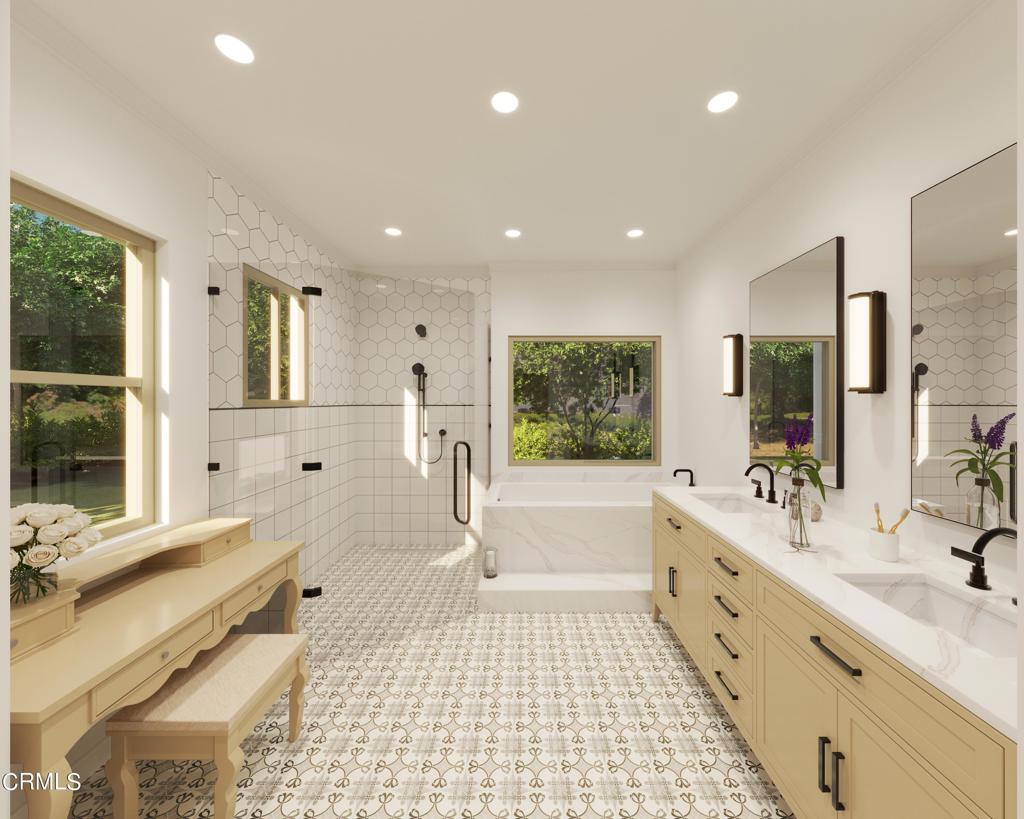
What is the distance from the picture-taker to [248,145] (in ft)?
7.97

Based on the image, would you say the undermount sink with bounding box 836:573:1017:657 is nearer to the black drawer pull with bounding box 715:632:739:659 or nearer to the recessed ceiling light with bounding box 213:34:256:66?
the black drawer pull with bounding box 715:632:739:659

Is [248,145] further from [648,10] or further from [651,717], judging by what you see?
[651,717]

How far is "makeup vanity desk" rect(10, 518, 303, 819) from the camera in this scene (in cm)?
113

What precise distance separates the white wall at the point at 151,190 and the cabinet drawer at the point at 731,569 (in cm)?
245

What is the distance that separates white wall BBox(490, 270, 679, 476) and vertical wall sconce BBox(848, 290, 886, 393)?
2557 mm

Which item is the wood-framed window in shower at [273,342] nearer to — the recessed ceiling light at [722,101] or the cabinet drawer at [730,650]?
the recessed ceiling light at [722,101]

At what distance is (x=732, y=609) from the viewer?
76.1 inches

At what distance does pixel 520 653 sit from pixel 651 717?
0.80m

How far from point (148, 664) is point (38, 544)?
0.47 m

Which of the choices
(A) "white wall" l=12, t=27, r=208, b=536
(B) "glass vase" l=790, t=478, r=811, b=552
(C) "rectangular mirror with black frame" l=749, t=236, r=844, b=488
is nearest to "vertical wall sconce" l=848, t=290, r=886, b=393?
(C) "rectangular mirror with black frame" l=749, t=236, r=844, b=488

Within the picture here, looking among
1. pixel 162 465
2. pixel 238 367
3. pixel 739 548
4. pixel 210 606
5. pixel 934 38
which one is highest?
pixel 934 38

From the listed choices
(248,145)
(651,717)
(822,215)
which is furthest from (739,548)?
(248,145)

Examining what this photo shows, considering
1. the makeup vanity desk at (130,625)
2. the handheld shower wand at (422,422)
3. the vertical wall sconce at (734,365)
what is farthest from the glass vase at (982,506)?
the handheld shower wand at (422,422)

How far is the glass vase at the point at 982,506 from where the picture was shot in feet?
4.83
